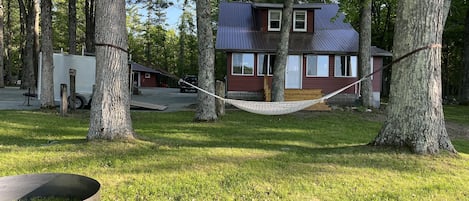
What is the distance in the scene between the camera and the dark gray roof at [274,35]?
19.0m

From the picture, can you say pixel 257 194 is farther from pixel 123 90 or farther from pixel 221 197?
pixel 123 90

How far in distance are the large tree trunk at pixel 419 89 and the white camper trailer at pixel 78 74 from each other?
1177 cm

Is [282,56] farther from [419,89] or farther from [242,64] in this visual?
[419,89]

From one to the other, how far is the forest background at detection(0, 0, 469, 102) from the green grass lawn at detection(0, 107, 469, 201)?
10.8m

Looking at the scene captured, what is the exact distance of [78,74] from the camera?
15.1 m

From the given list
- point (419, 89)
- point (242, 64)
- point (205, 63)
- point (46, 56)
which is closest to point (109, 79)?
point (419, 89)

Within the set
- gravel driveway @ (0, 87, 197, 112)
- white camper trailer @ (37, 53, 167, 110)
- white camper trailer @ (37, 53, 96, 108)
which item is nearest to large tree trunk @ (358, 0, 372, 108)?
gravel driveway @ (0, 87, 197, 112)

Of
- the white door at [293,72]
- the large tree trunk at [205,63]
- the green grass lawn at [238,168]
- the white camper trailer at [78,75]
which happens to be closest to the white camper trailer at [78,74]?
the white camper trailer at [78,75]

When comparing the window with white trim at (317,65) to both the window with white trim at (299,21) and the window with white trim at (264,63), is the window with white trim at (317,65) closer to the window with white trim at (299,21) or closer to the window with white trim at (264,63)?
the window with white trim at (264,63)

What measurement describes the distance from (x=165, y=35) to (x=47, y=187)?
4966 centimetres

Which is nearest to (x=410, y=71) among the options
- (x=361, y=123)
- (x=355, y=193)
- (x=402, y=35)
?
(x=402, y=35)

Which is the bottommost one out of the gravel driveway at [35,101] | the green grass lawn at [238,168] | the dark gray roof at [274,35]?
the green grass lawn at [238,168]

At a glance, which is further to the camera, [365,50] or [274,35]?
[274,35]

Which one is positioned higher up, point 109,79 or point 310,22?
point 310,22
